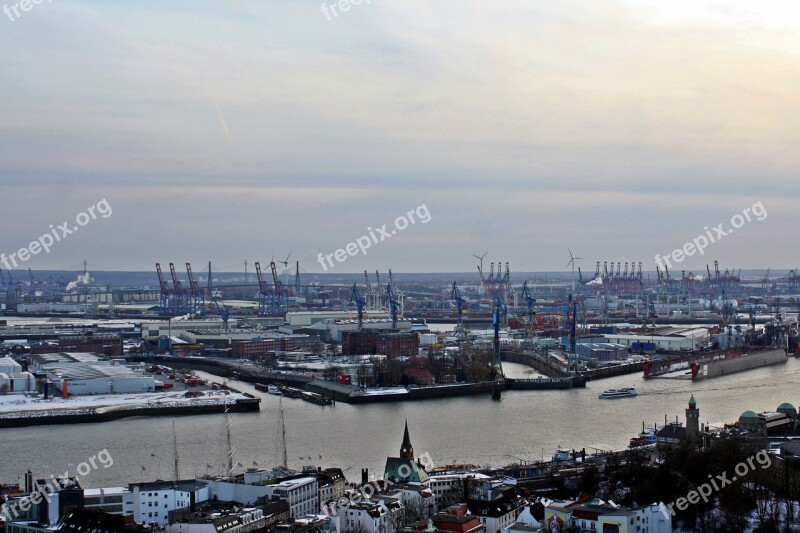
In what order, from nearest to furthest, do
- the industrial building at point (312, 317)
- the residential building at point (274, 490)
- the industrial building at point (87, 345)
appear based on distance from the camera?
the residential building at point (274, 490) < the industrial building at point (87, 345) < the industrial building at point (312, 317)

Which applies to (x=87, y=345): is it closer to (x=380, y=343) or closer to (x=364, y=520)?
(x=380, y=343)

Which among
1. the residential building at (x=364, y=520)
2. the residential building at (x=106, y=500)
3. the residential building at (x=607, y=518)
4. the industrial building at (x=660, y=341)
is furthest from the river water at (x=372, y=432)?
the industrial building at (x=660, y=341)

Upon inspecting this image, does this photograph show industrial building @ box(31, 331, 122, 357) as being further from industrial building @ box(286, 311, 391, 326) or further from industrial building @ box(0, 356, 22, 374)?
industrial building @ box(286, 311, 391, 326)

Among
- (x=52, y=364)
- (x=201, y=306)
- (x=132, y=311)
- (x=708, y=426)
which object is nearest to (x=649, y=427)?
(x=708, y=426)

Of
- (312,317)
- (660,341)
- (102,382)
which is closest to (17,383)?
(102,382)

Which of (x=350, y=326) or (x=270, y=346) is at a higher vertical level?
(x=350, y=326)

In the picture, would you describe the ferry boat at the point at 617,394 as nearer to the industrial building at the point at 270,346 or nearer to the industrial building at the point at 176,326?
the industrial building at the point at 270,346
